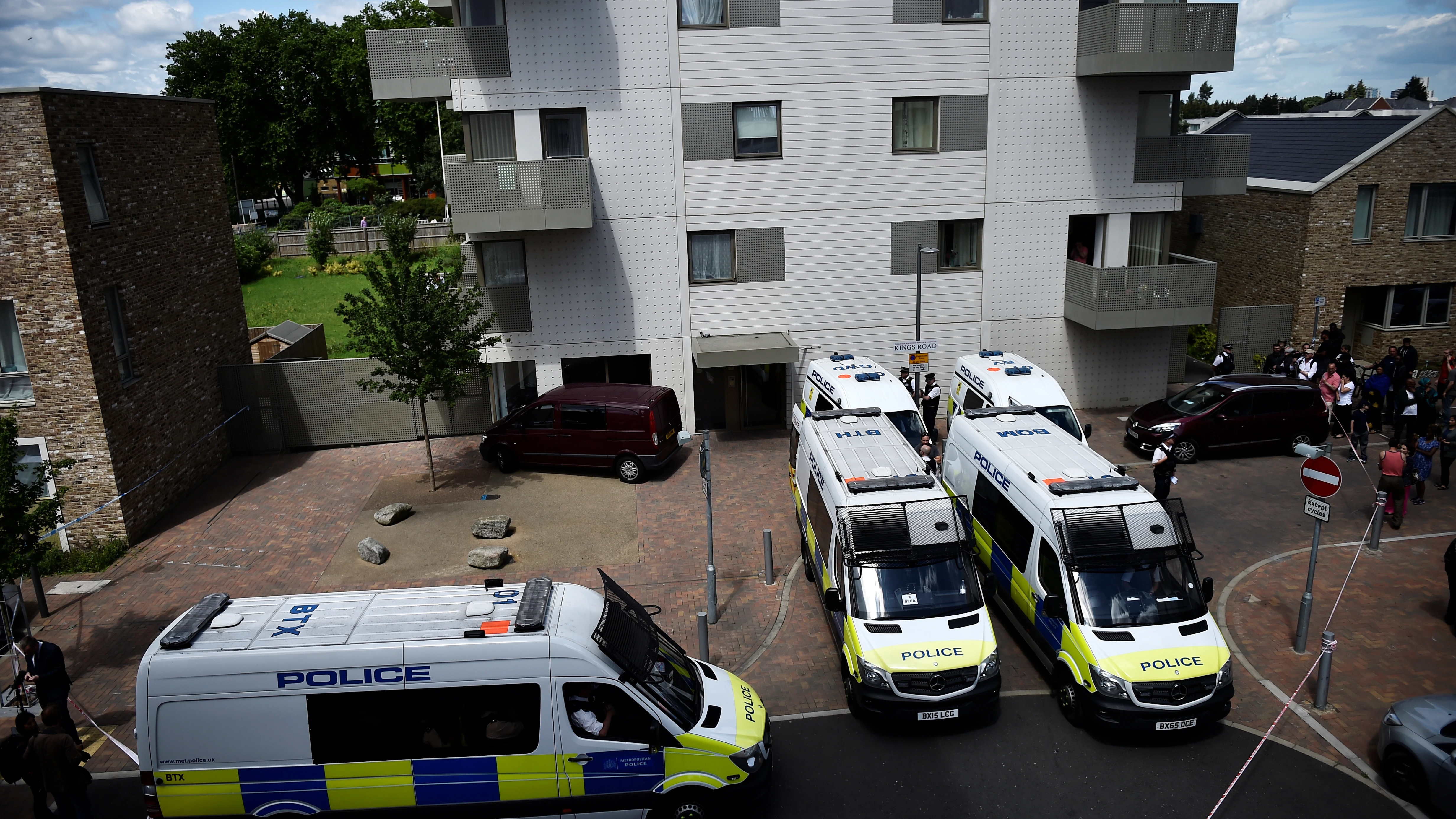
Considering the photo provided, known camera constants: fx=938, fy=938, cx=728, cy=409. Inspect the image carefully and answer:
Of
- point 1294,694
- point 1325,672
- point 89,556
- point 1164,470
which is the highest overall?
point 1164,470

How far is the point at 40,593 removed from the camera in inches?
563

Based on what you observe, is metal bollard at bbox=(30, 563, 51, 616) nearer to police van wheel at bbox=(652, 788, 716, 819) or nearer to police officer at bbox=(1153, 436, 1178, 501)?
police van wheel at bbox=(652, 788, 716, 819)

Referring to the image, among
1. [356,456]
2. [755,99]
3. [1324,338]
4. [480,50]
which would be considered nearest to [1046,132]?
[755,99]

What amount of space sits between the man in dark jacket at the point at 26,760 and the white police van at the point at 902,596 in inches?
323

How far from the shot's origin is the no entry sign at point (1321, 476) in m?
11.6

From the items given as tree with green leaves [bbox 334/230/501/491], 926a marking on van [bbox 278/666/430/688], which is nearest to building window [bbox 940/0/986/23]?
tree with green leaves [bbox 334/230/501/491]

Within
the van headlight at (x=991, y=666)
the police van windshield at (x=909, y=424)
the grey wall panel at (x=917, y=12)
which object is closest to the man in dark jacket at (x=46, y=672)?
the van headlight at (x=991, y=666)

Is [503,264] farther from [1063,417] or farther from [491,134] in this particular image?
[1063,417]

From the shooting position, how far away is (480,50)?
2014cm

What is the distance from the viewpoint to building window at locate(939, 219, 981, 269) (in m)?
22.7

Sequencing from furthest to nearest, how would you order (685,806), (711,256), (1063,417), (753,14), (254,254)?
1. (254,254)
2. (711,256)
3. (753,14)
4. (1063,417)
5. (685,806)

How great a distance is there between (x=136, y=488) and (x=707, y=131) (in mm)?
13562

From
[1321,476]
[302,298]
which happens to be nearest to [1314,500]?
[1321,476]

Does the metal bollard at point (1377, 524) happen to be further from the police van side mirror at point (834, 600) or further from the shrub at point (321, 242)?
the shrub at point (321, 242)
